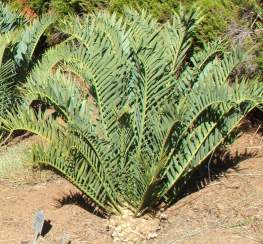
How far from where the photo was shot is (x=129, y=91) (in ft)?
15.6

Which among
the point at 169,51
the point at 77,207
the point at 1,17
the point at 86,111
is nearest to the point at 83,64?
the point at 86,111

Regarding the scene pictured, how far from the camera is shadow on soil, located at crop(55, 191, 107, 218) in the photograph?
5.01 m

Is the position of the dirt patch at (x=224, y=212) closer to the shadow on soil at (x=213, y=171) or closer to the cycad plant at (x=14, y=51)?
the shadow on soil at (x=213, y=171)

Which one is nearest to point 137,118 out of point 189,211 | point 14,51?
point 189,211

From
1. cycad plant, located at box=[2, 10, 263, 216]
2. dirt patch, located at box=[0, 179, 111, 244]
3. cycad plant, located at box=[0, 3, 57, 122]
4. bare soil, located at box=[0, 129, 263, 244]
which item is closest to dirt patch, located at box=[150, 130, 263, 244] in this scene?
bare soil, located at box=[0, 129, 263, 244]

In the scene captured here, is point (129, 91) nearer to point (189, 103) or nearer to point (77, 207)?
point (189, 103)

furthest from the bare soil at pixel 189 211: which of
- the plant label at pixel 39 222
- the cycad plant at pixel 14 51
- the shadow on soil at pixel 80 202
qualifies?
the cycad plant at pixel 14 51

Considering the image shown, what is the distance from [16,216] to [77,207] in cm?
49

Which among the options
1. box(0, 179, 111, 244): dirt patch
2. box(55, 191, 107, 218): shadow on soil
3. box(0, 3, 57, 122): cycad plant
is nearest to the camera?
box(0, 179, 111, 244): dirt patch

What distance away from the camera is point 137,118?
460cm

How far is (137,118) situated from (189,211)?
811 millimetres

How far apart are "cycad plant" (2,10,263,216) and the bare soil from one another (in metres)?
0.20

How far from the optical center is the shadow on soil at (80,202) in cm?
501

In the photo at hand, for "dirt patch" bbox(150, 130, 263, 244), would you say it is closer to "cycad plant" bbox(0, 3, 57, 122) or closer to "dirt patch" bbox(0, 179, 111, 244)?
"dirt patch" bbox(0, 179, 111, 244)
